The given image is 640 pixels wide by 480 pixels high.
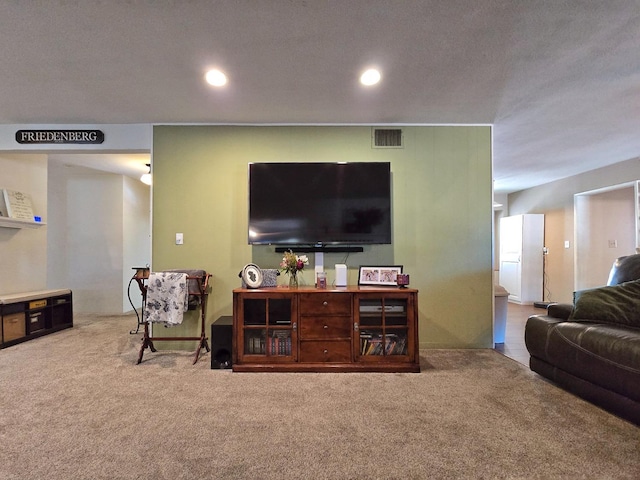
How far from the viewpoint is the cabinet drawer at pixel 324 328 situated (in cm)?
277

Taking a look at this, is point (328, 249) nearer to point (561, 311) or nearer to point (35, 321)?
point (561, 311)

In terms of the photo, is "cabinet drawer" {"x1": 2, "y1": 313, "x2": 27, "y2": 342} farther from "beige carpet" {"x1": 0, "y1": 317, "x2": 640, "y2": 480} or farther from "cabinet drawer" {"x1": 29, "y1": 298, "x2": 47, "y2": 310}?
"beige carpet" {"x1": 0, "y1": 317, "x2": 640, "y2": 480}

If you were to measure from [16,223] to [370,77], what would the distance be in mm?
4499

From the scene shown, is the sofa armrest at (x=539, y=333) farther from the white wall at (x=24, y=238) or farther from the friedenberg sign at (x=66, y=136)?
the white wall at (x=24, y=238)

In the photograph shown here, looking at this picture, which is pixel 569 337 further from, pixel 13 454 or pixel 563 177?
pixel 563 177

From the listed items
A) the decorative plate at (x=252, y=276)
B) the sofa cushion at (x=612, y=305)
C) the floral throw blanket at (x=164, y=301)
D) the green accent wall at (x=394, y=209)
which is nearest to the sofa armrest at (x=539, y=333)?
the sofa cushion at (x=612, y=305)

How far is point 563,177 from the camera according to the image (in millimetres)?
5914

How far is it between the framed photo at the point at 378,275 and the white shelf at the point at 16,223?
4124 millimetres

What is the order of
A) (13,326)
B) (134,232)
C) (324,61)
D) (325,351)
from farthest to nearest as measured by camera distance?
(134,232) < (13,326) < (325,351) < (324,61)

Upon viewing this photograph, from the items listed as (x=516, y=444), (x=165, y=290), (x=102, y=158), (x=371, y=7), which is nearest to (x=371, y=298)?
(x=516, y=444)

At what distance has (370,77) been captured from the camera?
2.53 metres

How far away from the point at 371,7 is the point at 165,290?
263 cm

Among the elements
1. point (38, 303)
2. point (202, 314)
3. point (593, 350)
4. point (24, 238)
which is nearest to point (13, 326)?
point (38, 303)

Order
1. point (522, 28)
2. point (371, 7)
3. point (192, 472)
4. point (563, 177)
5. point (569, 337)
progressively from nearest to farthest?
point (192, 472), point (371, 7), point (522, 28), point (569, 337), point (563, 177)
